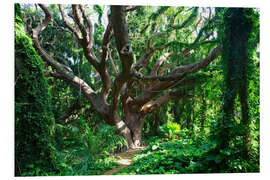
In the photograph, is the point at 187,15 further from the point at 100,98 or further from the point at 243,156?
the point at 243,156

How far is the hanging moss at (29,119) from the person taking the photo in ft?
8.60

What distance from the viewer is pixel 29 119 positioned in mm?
2646

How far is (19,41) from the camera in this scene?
2.66 meters

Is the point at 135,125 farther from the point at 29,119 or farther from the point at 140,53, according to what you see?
the point at 29,119

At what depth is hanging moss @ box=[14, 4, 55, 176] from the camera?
262 cm

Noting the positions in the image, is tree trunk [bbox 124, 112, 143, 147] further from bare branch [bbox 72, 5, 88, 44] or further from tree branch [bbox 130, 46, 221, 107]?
bare branch [bbox 72, 5, 88, 44]

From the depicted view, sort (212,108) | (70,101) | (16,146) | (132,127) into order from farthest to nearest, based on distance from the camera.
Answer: (70,101) → (132,127) → (212,108) → (16,146)

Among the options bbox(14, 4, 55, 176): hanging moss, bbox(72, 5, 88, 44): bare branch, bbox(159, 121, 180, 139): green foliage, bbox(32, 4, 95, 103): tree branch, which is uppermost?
bbox(72, 5, 88, 44): bare branch

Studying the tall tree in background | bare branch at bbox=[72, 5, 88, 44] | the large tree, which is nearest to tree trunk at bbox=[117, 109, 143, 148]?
the large tree

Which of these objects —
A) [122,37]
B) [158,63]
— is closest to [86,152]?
[122,37]

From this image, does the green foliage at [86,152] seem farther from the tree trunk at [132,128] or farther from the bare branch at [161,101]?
the bare branch at [161,101]
